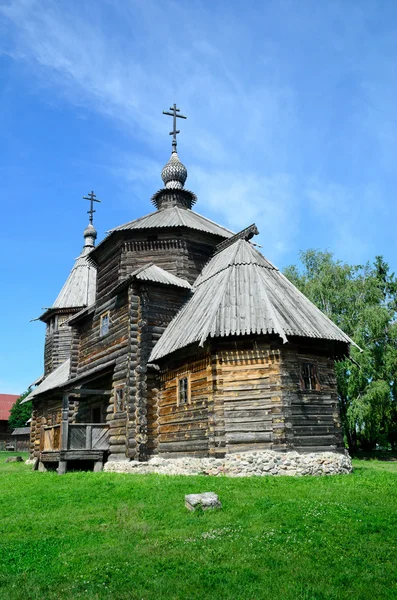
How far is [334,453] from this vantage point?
15.2 m

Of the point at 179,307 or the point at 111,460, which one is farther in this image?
the point at 179,307

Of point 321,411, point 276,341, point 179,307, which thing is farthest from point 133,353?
point 321,411

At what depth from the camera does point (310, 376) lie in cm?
1591

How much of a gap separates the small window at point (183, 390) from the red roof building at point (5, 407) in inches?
1869

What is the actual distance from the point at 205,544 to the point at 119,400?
38.5 feet

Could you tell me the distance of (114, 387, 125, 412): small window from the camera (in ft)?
61.1

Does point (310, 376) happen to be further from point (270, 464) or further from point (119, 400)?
point (119, 400)

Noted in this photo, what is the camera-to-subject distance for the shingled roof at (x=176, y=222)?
21.5m

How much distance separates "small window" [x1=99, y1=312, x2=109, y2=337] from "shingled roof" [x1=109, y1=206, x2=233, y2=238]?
366cm

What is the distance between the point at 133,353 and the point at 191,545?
11209 mm

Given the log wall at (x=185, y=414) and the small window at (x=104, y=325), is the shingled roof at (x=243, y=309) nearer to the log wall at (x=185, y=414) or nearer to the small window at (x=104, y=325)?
the log wall at (x=185, y=414)

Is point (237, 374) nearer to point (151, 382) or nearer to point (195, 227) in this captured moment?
point (151, 382)

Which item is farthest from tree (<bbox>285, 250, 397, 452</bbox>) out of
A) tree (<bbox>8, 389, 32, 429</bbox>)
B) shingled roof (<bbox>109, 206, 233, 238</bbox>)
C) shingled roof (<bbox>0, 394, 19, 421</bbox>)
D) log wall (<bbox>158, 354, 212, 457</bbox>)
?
shingled roof (<bbox>0, 394, 19, 421</bbox>)

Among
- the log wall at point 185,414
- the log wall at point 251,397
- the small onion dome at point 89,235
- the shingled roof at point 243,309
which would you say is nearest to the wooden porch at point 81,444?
the log wall at point 185,414
